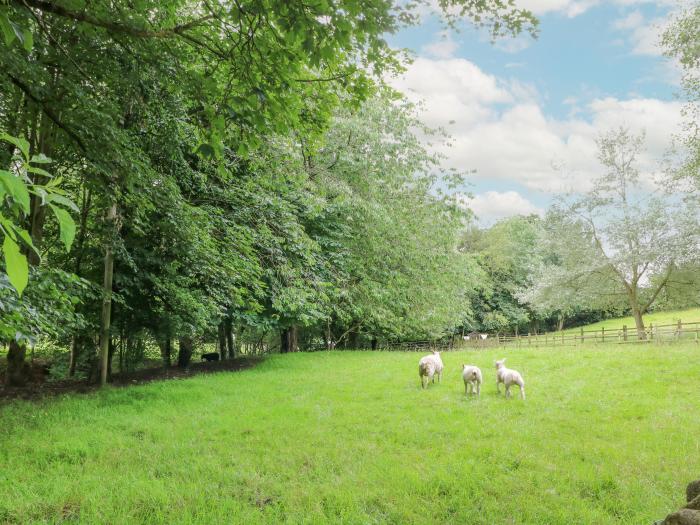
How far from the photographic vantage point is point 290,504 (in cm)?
538

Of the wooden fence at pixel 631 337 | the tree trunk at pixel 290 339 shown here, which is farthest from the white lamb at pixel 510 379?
the tree trunk at pixel 290 339

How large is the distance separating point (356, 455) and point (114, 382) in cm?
982

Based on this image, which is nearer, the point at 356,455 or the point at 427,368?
the point at 356,455

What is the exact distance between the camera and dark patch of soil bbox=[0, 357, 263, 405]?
11773 mm

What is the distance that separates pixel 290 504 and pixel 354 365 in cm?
1291

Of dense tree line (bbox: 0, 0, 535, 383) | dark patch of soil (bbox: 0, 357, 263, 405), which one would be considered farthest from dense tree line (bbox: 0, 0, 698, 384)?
dark patch of soil (bbox: 0, 357, 263, 405)

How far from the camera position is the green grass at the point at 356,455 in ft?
17.3

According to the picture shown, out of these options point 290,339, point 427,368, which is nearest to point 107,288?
point 427,368

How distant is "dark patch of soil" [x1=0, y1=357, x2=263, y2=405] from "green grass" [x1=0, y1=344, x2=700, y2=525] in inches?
59.4

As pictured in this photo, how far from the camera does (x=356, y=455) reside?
705cm

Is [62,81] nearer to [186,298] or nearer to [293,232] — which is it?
[186,298]

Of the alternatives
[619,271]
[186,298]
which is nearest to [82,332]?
[186,298]

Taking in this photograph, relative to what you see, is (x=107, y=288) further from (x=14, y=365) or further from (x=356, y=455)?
(x=356, y=455)

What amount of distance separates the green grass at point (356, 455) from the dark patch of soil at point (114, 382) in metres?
1.51
